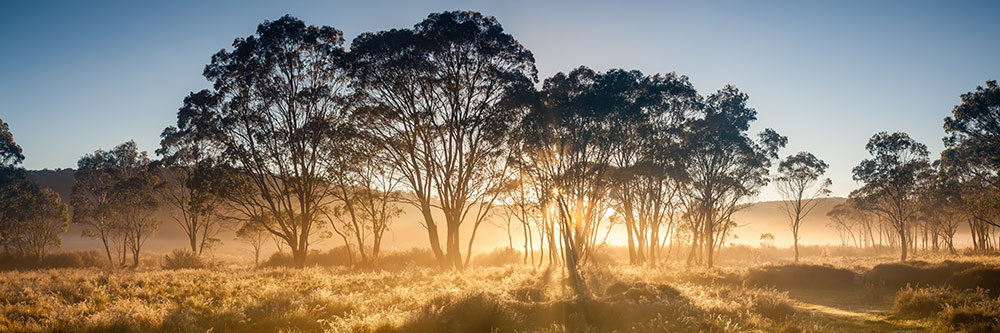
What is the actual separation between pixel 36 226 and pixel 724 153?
196 feet

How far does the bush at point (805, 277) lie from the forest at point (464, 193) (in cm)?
12

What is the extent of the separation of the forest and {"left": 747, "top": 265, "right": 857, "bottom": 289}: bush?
0.38ft

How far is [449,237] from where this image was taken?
27.0 metres

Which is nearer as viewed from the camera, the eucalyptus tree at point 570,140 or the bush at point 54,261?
the eucalyptus tree at point 570,140

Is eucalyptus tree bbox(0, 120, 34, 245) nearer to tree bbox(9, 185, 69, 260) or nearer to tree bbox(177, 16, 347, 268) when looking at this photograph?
tree bbox(9, 185, 69, 260)

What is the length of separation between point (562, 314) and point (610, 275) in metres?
8.94

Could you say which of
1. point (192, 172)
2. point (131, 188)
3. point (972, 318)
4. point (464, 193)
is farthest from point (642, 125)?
point (131, 188)

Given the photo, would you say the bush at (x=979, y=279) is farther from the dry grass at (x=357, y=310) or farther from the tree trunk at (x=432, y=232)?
the tree trunk at (x=432, y=232)

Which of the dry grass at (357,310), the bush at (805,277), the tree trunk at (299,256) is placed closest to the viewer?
the dry grass at (357,310)

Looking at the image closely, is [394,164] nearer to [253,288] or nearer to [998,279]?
[253,288]

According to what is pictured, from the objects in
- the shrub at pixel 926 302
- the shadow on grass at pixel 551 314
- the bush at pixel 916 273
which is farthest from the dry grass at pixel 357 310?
the bush at pixel 916 273

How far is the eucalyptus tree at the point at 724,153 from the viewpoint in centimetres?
3406

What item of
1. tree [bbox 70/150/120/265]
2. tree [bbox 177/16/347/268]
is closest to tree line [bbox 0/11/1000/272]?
tree [bbox 177/16/347/268]

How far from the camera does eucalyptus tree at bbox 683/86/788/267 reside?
34.1 meters
